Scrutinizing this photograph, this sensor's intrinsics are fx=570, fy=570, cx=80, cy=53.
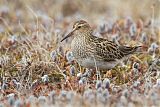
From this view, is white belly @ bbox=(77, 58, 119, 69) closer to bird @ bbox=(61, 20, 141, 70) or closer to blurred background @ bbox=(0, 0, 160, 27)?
bird @ bbox=(61, 20, 141, 70)

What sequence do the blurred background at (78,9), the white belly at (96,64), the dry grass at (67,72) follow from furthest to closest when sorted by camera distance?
1. the blurred background at (78,9)
2. the white belly at (96,64)
3. the dry grass at (67,72)

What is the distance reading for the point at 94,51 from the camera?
848 centimetres

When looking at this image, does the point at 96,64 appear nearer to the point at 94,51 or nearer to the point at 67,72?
the point at 94,51

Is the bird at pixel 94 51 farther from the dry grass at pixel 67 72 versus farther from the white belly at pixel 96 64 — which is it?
the dry grass at pixel 67 72

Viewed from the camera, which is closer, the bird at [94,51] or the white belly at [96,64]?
the white belly at [96,64]

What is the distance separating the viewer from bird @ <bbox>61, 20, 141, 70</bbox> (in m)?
8.36

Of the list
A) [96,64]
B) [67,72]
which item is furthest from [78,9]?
[96,64]

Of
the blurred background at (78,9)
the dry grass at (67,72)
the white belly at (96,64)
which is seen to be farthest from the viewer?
the blurred background at (78,9)

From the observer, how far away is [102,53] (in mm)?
8531

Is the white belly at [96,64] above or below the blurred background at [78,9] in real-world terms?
below

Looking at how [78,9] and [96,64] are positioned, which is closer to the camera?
[96,64]

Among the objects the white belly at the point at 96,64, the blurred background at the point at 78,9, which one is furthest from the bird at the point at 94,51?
the blurred background at the point at 78,9

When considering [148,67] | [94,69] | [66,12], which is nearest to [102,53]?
[94,69]

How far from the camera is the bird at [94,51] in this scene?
27.4ft
